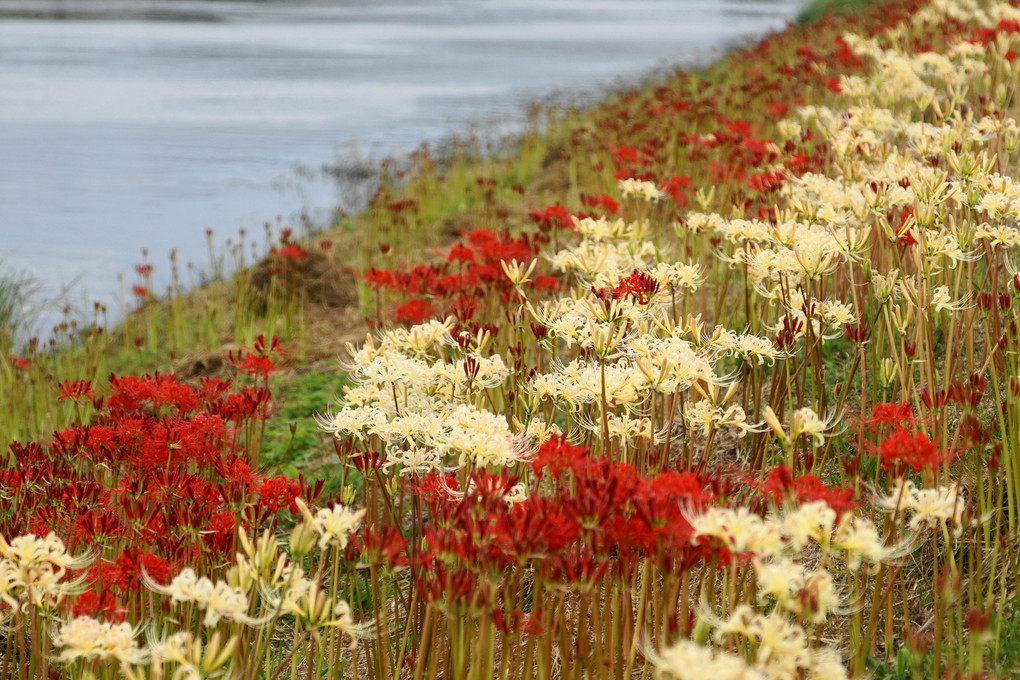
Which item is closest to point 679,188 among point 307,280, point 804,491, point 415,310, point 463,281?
point 463,281

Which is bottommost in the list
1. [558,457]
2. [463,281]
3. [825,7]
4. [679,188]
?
[558,457]

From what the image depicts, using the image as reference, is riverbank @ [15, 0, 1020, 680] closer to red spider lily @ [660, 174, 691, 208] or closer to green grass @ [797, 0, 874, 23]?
red spider lily @ [660, 174, 691, 208]

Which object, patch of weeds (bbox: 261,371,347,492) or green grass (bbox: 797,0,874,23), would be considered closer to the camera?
patch of weeds (bbox: 261,371,347,492)

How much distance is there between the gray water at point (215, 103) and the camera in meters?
10.5

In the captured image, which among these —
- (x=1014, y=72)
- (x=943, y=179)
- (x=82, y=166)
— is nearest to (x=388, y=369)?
(x=943, y=179)

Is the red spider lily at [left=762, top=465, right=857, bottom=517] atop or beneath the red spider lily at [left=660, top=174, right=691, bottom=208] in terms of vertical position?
beneath

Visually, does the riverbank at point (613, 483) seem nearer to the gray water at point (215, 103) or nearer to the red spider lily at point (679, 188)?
the red spider lily at point (679, 188)

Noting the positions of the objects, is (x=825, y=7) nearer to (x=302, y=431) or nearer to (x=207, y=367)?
(x=207, y=367)

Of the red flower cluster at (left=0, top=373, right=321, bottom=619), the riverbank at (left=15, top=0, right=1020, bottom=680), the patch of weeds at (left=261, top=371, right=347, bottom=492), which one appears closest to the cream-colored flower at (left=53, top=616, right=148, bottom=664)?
the riverbank at (left=15, top=0, right=1020, bottom=680)

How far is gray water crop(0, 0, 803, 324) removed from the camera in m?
10.5

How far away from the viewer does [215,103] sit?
1650 centimetres

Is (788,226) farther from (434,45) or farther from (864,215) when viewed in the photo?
(434,45)

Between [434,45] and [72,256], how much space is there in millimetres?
18395

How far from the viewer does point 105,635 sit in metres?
1.91
